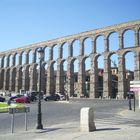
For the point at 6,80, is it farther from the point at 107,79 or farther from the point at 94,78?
the point at 107,79

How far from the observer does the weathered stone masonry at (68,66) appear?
205ft

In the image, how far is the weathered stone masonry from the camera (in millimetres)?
62500

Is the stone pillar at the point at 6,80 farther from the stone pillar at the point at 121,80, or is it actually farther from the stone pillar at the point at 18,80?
the stone pillar at the point at 121,80

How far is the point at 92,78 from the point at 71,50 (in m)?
10.3

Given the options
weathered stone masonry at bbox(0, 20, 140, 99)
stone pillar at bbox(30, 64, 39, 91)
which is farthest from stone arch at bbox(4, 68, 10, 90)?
stone pillar at bbox(30, 64, 39, 91)

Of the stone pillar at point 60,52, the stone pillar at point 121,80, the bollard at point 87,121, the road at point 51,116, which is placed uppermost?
the stone pillar at point 60,52

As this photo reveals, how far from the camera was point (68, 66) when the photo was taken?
72250mm

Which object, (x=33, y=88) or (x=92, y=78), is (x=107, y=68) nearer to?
(x=92, y=78)

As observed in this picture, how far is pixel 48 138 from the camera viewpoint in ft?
41.0

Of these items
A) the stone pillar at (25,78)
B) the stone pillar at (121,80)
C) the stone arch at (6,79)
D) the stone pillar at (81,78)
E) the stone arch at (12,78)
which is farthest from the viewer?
the stone arch at (6,79)

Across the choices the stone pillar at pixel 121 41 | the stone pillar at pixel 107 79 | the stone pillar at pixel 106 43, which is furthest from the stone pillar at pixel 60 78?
the stone pillar at pixel 121 41

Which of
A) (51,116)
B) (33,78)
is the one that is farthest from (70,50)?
(51,116)

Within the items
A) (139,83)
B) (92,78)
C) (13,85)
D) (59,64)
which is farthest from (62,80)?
(139,83)

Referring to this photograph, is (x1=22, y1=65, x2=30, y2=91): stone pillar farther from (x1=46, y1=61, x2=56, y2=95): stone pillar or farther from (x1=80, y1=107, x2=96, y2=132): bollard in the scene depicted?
(x1=80, y1=107, x2=96, y2=132): bollard
